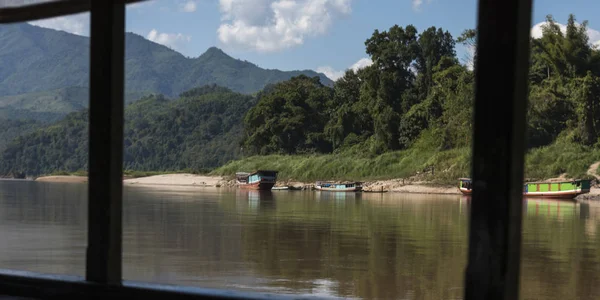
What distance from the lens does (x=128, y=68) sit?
136 m

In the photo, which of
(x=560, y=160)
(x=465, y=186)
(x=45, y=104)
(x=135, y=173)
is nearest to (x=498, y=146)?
(x=465, y=186)

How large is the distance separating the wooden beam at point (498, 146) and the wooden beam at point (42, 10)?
4.05 feet

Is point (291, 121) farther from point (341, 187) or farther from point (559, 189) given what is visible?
point (559, 189)

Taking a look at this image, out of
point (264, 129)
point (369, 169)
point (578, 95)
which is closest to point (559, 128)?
point (578, 95)

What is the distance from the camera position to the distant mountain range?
12311 cm

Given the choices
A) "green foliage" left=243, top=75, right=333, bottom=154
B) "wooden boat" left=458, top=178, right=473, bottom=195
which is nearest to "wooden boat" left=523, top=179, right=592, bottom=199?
"wooden boat" left=458, top=178, right=473, bottom=195

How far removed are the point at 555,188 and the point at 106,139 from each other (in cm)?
2320

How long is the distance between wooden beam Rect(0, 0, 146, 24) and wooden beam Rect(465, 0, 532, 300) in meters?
1.23

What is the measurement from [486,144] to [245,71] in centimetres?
13591

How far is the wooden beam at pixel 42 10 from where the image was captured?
2.29 metres

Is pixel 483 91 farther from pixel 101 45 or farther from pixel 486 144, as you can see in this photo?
pixel 101 45

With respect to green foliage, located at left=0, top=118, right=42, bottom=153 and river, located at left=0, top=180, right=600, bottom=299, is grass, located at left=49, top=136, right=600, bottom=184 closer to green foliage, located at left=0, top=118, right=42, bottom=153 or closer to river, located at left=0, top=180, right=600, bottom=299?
river, located at left=0, top=180, right=600, bottom=299

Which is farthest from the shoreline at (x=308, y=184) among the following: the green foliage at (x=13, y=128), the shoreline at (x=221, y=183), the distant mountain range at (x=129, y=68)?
the distant mountain range at (x=129, y=68)

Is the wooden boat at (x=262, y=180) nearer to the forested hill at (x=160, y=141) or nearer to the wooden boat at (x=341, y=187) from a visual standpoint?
the wooden boat at (x=341, y=187)
